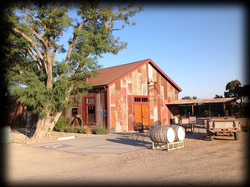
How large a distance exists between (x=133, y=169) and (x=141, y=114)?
42.1 ft

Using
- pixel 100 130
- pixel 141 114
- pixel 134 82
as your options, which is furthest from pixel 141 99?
pixel 100 130

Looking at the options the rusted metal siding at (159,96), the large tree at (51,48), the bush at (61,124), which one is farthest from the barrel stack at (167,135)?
Answer: the bush at (61,124)

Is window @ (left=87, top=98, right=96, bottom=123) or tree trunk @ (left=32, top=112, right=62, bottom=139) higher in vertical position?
window @ (left=87, top=98, right=96, bottom=123)

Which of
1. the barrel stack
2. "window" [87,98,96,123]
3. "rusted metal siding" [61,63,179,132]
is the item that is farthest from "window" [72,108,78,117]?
the barrel stack

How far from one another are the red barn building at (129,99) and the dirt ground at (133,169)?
826 centimetres

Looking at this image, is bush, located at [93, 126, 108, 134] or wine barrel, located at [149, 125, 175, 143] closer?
wine barrel, located at [149, 125, 175, 143]

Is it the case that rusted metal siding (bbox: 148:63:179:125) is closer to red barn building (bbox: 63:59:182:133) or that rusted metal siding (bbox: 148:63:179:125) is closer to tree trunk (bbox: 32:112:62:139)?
red barn building (bbox: 63:59:182:133)

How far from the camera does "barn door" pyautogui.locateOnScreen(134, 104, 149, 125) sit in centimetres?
1912

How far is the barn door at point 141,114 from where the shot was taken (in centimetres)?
1912

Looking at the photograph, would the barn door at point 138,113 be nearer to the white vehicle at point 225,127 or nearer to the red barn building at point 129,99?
the red barn building at point 129,99

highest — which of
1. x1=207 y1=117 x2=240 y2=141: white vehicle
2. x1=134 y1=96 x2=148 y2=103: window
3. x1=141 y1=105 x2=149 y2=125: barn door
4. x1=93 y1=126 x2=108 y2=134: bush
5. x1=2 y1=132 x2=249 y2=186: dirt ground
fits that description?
x1=134 y1=96 x2=148 y2=103: window

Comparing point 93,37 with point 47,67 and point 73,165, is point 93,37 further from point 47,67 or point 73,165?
point 73,165

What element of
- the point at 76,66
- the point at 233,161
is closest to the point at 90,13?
the point at 76,66

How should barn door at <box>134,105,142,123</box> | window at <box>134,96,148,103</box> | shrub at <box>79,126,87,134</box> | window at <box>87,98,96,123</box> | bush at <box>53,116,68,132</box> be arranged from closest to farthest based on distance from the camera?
shrub at <box>79,126,87,134</box>
window at <box>87,98,96,123</box>
bush at <box>53,116,68,132</box>
barn door at <box>134,105,142,123</box>
window at <box>134,96,148,103</box>
